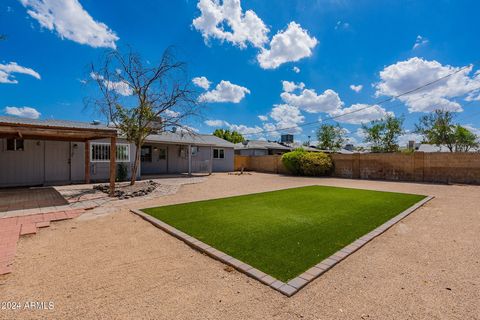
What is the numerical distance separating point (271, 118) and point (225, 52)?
20632mm

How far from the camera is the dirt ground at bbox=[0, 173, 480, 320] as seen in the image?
229cm

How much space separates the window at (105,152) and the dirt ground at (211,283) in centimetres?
913

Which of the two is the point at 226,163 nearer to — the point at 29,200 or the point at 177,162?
the point at 177,162

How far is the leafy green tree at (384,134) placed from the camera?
24.7 metres

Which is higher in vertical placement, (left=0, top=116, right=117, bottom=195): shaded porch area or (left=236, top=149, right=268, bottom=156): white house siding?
(left=236, top=149, right=268, bottom=156): white house siding

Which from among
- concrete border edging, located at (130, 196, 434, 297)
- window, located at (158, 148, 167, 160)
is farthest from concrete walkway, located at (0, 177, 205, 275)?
window, located at (158, 148, 167, 160)

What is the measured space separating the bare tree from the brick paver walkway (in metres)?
4.79

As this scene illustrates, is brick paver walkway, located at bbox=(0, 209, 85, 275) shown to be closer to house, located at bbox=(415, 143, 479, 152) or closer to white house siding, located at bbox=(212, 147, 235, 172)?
white house siding, located at bbox=(212, 147, 235, 172)

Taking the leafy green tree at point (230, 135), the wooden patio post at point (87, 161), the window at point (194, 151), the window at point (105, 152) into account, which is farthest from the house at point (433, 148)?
the wooden patio post at point (87, 161)

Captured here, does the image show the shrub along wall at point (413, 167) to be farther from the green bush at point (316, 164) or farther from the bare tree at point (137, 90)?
the bare tree at point (137, 90)

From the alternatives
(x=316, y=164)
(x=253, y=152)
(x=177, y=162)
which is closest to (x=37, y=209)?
(x=177, y=162)

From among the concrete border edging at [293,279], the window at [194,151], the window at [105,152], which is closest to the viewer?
the concrete border edging at [293,279]

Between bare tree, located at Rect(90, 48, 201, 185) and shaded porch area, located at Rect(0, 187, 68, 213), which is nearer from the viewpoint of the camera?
shaded porch area, located at Rect(0, 187, 68, 213)

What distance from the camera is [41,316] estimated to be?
221cm
